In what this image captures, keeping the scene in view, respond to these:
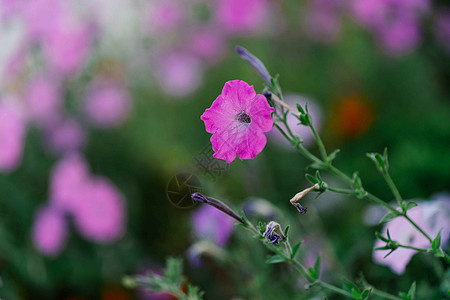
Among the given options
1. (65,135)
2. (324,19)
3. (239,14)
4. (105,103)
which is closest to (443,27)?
(324,19)

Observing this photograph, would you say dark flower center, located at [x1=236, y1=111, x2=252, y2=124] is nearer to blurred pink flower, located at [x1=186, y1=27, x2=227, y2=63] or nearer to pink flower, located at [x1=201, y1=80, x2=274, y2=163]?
pink flower, located at [x1=201, y1=80, x2=274, y2=163]

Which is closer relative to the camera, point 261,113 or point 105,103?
point 261,113

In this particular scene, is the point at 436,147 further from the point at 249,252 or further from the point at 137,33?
the point at 137,33

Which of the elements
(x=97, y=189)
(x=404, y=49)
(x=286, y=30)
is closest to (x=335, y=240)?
(x=97, y=189)

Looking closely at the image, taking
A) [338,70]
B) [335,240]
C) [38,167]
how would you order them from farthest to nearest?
[338,70]
[38,167]
[335,240]

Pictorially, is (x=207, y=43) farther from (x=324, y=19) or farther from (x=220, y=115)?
(x=220, y=115)

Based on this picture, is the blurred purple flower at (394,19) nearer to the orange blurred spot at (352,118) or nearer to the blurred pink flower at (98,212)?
the orange blurred spot at (352,118)
